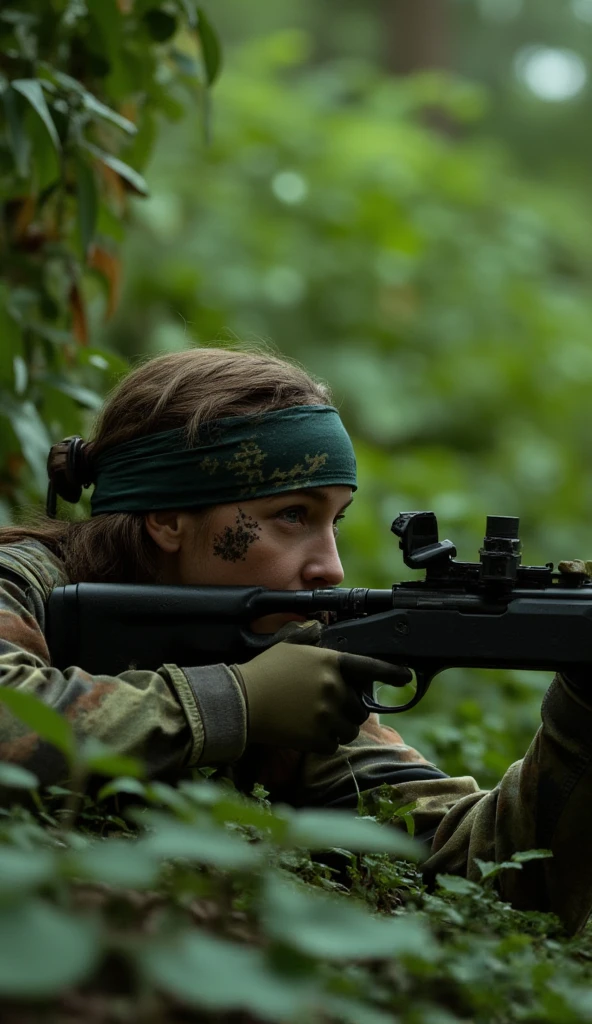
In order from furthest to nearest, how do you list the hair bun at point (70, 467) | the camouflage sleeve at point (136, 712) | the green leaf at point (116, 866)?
1. the hair bun at point (70, 467)
2. the camouflage sleeve at point (136, 712)
3. the green leaf at point (116, 866)

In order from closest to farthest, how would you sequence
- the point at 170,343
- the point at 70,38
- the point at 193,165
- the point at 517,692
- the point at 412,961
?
the point at 412,961, the point at 70,38, the point at 517,692, the point at 170,343, the point at 193,165

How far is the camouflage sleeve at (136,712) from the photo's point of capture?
2.58 metres

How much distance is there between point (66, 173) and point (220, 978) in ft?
11.5

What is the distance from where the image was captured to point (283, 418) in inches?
136

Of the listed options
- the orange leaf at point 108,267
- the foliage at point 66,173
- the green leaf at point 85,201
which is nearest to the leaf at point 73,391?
the foliage at point 66,173

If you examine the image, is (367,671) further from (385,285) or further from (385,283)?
(385,285)

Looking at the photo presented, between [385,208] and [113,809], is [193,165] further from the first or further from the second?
[113,809]

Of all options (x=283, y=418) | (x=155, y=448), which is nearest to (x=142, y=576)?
(x=155, y=448)

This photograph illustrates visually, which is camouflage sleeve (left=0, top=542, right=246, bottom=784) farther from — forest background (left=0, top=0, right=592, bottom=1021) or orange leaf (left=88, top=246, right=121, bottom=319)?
forest background (left=0, top=0, right=592, bottom=1021)

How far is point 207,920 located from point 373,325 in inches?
367

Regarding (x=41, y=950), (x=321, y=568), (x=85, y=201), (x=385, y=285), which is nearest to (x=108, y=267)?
(x=85, y=201)

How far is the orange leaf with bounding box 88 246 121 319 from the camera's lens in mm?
4469

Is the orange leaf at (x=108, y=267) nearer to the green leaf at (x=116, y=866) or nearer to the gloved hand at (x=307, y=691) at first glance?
the gloved hand at (x=307, y=691)

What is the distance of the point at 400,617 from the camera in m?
3.01
